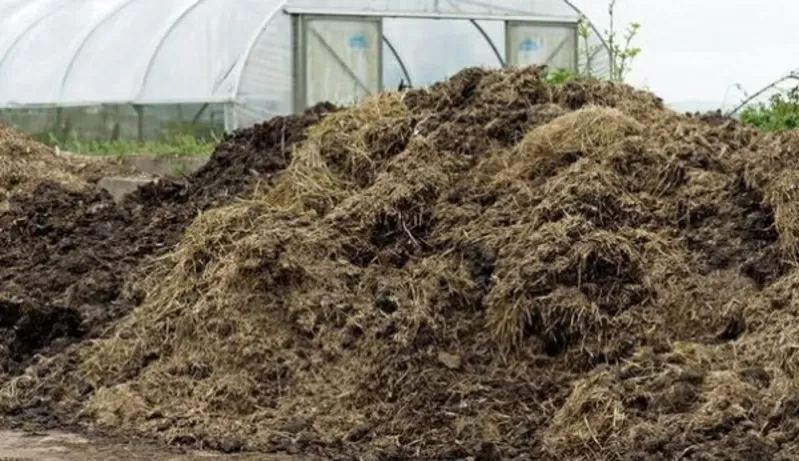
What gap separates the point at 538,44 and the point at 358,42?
2.99 m

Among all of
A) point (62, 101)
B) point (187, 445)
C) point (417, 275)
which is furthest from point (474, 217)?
point (62, 101)

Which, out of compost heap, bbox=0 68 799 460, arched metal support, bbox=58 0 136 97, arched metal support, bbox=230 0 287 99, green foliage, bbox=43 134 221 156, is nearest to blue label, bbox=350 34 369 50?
arched metal support, bbox=230 0 287 99

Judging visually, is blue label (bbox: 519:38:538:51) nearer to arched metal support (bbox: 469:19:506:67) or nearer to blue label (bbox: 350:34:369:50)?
arched metal support (bbox: 469:19:506:67)

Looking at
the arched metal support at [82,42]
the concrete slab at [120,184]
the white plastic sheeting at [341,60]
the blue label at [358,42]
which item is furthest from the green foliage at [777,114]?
the arched metal support at [82,42]

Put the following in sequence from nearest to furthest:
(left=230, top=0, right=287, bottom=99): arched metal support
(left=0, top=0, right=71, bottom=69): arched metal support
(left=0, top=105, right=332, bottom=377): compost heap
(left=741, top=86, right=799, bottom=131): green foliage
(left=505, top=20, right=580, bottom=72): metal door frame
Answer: (left=0, top=105, right=332, bottom=377): compost heap
(left=741, top=86, right=799, bottom=131): green foliage
(left=230, top=0, right=287, bottom=99): arched metal support
(left=505, top=20, right=580, bottom=72): metal door frame
(left=0, top=0, right=71, bottom=69): arched metal support

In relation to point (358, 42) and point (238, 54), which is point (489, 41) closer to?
point (358, 42)

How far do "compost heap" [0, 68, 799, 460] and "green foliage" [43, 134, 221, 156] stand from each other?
16.9ft

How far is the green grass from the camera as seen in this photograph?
47.5ft

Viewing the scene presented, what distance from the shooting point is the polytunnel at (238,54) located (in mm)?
16562

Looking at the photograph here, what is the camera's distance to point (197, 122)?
54.3 feet

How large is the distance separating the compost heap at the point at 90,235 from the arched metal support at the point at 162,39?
490 cm

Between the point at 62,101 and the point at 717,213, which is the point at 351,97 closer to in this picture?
the point at 62,101

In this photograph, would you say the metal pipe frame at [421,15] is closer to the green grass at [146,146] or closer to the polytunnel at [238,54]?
the polytunnel at [238,54]

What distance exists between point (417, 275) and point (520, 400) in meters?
1.19
